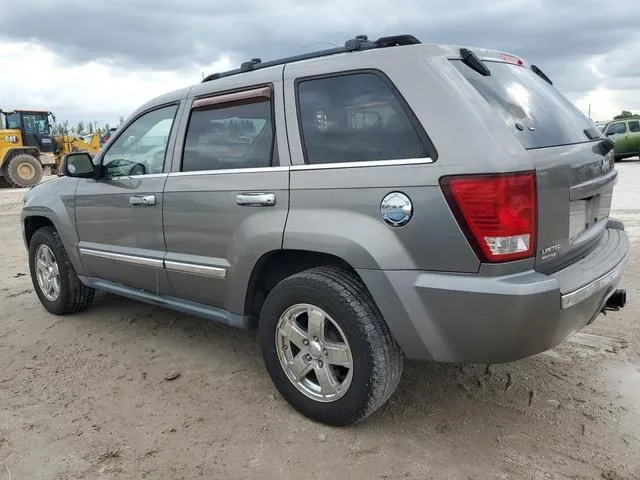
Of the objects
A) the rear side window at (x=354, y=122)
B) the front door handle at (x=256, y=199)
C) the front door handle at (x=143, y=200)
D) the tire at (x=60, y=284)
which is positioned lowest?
the tire at (x=60, y=284)

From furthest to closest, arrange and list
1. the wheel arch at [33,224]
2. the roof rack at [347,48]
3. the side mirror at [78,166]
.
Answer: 1. the wheel arch at [33,224]
2. the side mirror at [78,166]
3. the roof rack at [347,48]

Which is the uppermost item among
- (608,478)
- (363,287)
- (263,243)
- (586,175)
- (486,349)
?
(586,175)

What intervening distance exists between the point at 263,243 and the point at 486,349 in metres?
1.24

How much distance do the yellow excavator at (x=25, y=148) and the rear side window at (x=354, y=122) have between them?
19.0m

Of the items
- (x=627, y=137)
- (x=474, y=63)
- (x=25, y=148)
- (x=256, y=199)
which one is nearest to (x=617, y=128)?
(x=627, y=137)

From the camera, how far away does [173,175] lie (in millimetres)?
3576

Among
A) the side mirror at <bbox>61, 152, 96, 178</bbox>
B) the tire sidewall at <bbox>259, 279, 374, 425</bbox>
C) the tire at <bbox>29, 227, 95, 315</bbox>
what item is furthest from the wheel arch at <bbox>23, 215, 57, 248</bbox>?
the tire sidewall at <bbox>259, 279, 374, 425</bbox>

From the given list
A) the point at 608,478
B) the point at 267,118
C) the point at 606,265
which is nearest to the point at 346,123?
the point at 267,118

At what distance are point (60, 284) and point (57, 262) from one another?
19cm

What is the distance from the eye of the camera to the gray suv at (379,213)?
7.72 ft

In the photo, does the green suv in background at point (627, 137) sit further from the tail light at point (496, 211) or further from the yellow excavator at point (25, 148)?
the tail light at point (496, 211)

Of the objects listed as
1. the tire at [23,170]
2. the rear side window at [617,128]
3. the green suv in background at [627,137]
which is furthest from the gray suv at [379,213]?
the rear side window at [617,128]

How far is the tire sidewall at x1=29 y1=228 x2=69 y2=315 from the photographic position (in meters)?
4.70

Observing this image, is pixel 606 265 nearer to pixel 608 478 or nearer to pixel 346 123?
pixel 608 478
